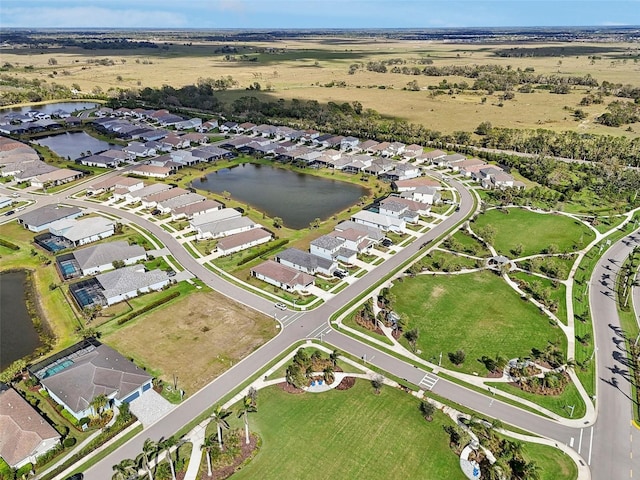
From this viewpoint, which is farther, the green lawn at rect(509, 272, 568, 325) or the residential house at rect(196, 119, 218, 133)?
the residential house at rect(196, 119, 218, 133)

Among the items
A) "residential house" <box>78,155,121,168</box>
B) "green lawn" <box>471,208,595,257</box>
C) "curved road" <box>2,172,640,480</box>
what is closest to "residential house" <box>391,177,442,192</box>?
"green lawn" <box>471,208,595,257</box>

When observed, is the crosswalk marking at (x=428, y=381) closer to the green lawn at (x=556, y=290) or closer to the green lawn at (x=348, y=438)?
the green lawn at (x=348, y=438)

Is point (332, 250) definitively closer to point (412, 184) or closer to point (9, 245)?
point (412, 184)

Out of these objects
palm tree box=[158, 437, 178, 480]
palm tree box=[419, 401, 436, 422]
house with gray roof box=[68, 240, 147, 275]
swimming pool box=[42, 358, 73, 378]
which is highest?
palm tree box=[158, 437, 178, 480]

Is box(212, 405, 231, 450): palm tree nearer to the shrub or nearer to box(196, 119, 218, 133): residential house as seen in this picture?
the shrub

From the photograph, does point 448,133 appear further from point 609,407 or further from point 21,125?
point 21,125

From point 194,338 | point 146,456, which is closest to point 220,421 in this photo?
point 146,456
